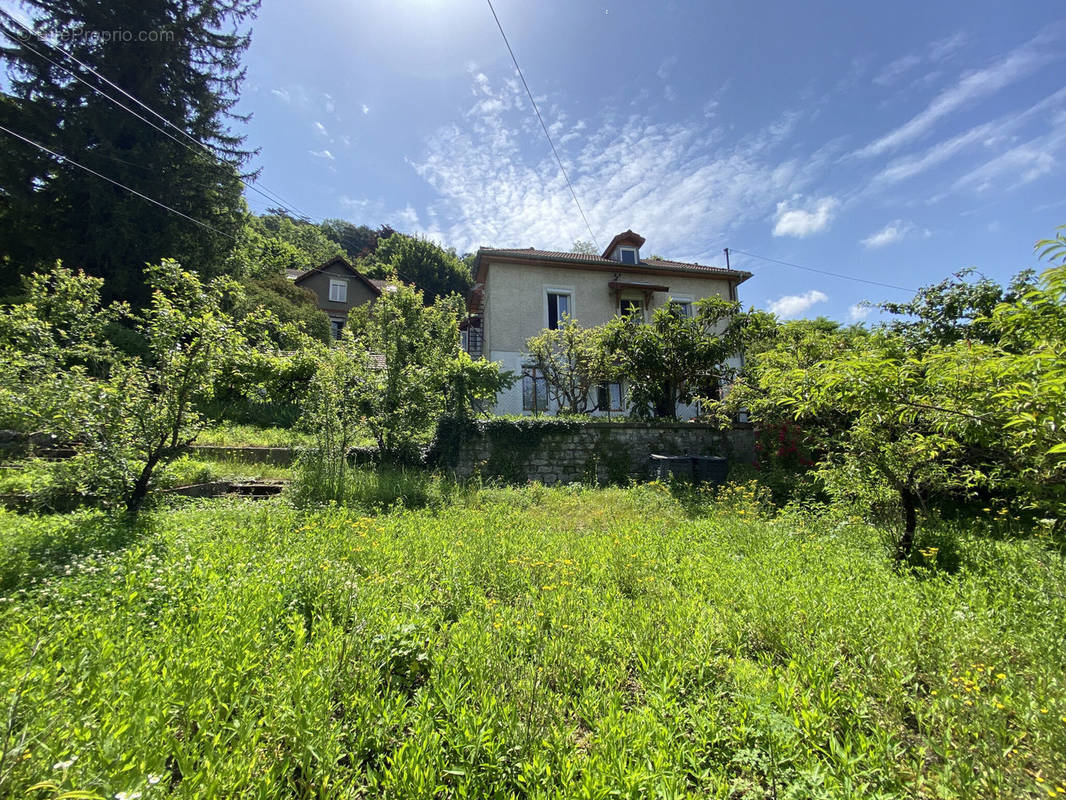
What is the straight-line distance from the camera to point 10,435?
294 inches

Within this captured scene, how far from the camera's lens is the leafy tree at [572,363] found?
1223 centimetres

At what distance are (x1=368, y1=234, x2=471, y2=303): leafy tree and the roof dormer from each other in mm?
21007

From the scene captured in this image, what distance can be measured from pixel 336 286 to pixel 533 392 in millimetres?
20124

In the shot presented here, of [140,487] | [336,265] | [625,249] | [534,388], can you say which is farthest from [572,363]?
[336,265]

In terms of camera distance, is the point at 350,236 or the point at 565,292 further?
the point at 350,236

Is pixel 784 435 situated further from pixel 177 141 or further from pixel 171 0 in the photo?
pixel 171 0

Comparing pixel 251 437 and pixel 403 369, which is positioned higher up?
pixel 403 369

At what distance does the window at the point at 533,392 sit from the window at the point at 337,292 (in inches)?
749

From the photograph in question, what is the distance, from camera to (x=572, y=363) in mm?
13023

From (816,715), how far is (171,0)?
25.6 m

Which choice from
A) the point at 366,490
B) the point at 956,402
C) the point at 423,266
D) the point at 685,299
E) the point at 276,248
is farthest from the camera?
the point at 423,266

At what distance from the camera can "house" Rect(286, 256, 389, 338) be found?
27350 millimetres

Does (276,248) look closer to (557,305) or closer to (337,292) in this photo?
(337,292)

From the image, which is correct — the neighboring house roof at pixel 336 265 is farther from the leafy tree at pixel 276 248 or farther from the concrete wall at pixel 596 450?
the concrete wall at pixel 596 450
